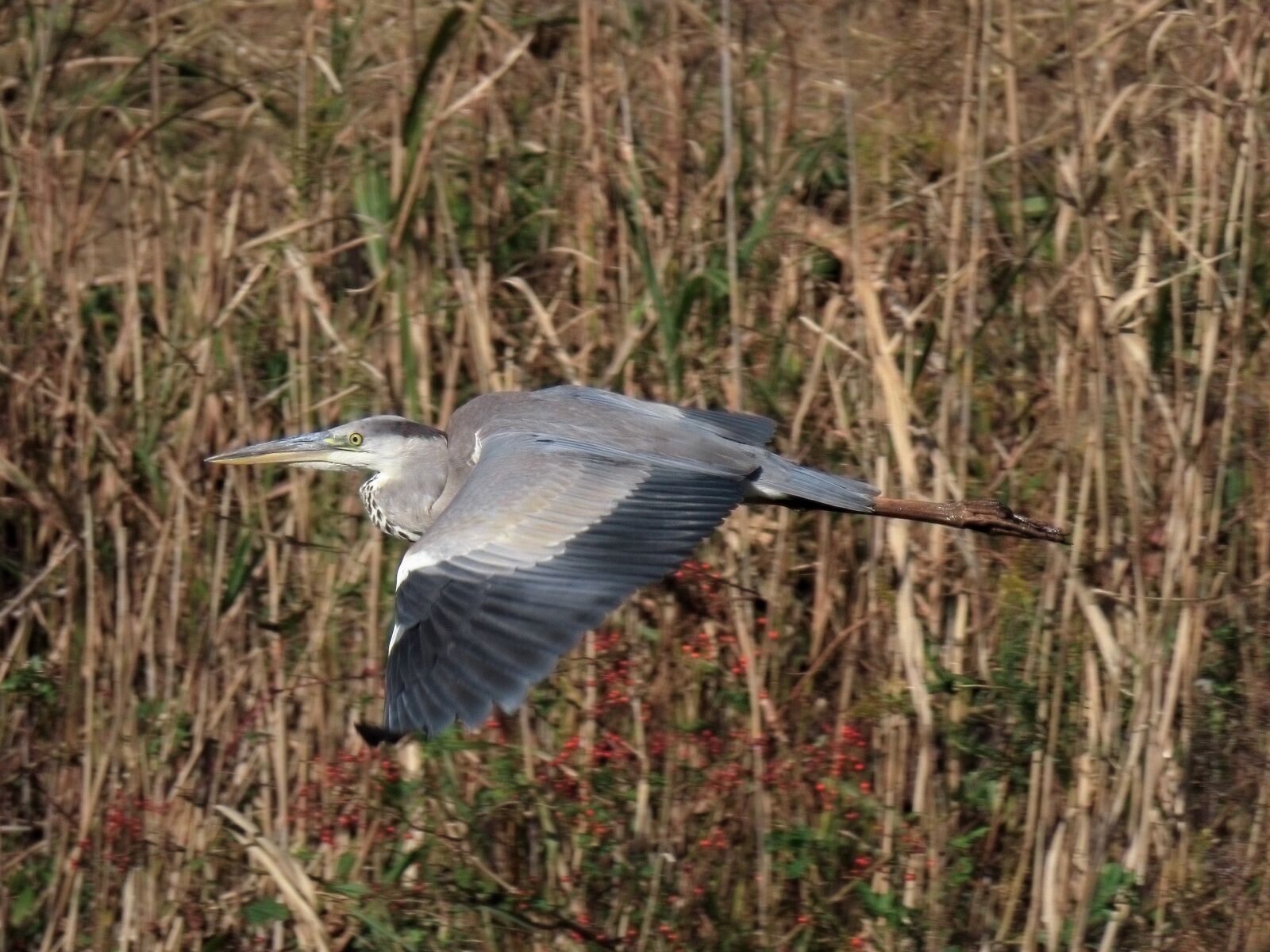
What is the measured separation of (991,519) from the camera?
3.96 m

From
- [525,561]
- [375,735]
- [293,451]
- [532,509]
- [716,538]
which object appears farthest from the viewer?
[716,538]

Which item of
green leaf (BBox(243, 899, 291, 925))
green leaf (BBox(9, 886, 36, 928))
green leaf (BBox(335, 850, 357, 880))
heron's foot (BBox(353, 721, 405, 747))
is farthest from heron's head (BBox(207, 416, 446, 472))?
heron's foot (BBox(353, 721, 405, 747))

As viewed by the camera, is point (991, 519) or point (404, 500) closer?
point (991, 519)

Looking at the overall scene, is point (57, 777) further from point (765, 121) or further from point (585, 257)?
point (765, 121)

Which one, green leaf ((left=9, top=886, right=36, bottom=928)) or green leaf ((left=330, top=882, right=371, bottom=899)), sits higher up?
green leaf ((left=330, top=882, right=371, bottom=899))

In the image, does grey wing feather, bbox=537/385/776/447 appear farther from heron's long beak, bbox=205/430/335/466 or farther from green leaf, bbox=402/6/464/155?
green leaf, bbox=402/6/464/155

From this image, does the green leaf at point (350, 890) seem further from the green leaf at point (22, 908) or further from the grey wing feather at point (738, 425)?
the grey wing feather at point (738, 425)

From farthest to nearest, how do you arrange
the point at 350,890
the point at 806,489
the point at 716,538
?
the point at 716,538
the point at 350,890
the point at 806,489

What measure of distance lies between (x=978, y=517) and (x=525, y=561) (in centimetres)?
110

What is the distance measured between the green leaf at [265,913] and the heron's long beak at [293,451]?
980 mm

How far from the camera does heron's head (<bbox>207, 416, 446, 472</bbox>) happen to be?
13.5 feet

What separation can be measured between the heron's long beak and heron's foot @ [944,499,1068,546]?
1.36 metres

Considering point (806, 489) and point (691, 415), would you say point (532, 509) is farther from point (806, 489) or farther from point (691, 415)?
point (691, 415)

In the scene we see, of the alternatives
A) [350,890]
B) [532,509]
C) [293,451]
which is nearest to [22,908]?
[350,890]
